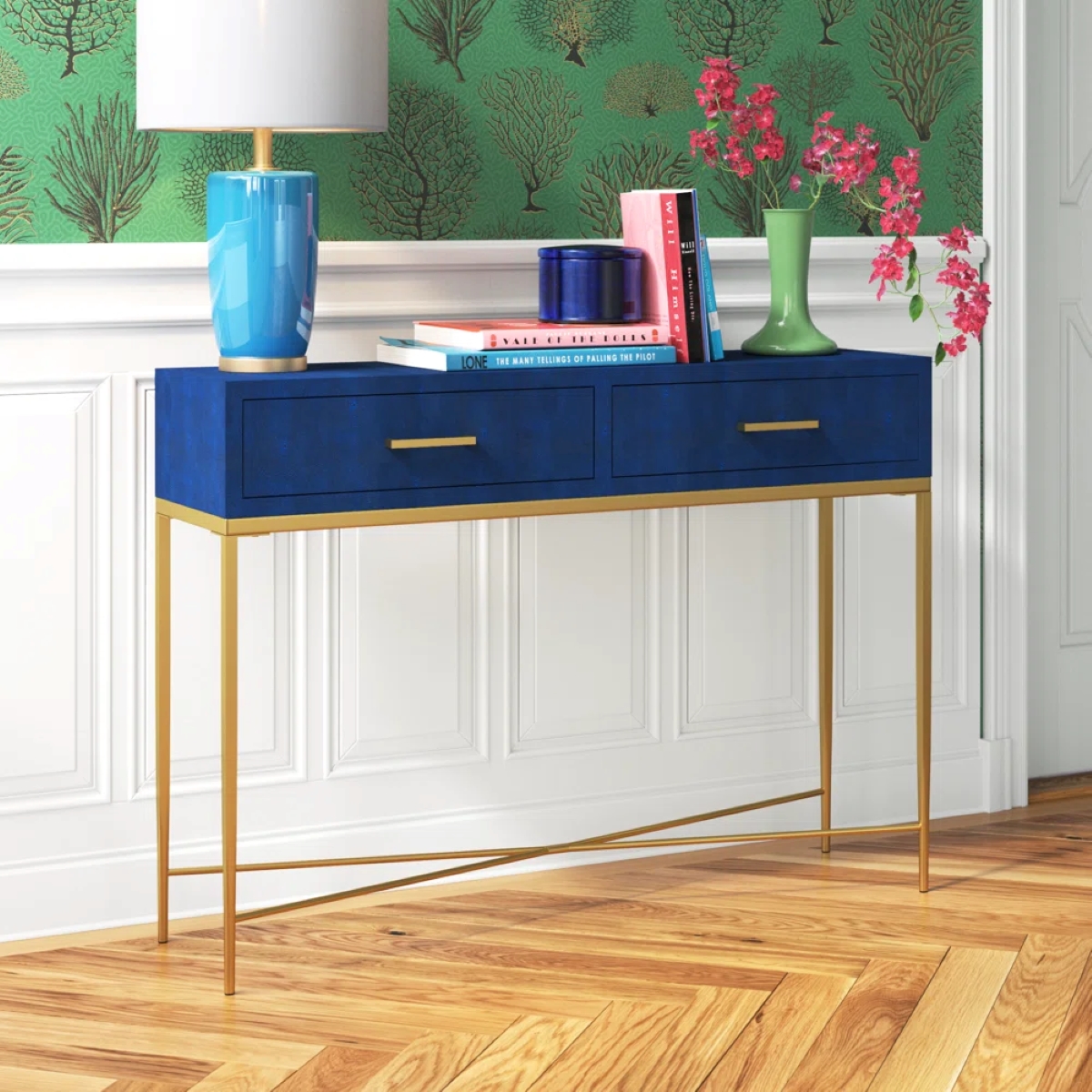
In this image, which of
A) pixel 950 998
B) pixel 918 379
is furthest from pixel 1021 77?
pixel 950 998

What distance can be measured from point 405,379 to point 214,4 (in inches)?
20.5

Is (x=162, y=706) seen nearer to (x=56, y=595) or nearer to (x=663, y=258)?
(x=56, y=595)

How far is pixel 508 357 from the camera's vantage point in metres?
2.32

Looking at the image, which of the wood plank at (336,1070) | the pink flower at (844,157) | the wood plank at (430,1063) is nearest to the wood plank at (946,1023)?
the wood plank at (430,1063)

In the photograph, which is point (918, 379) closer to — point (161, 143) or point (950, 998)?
point (950, 998)

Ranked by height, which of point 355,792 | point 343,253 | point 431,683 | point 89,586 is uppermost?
point 343,253

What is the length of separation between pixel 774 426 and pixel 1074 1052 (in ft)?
3.00

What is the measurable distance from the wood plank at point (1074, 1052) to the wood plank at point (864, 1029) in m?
0.19

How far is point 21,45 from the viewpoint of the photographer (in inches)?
94.0

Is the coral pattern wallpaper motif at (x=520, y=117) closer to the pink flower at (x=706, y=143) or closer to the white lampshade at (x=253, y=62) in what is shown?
the pink flower at (x=706, y=143)

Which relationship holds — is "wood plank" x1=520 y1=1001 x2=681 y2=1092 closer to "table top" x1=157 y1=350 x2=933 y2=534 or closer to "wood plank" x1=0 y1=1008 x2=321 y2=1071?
"wood plank" x1=0 y1=1008 x2=321 y2=1071

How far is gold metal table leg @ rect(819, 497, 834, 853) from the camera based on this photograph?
2848 millimetres

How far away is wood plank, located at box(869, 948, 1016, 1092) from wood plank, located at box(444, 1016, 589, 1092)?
384mm

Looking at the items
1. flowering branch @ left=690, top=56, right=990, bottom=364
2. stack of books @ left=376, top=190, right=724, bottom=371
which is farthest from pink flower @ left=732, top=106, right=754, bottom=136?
stack of books @ left=376, top=190, right=724, bottom=371
